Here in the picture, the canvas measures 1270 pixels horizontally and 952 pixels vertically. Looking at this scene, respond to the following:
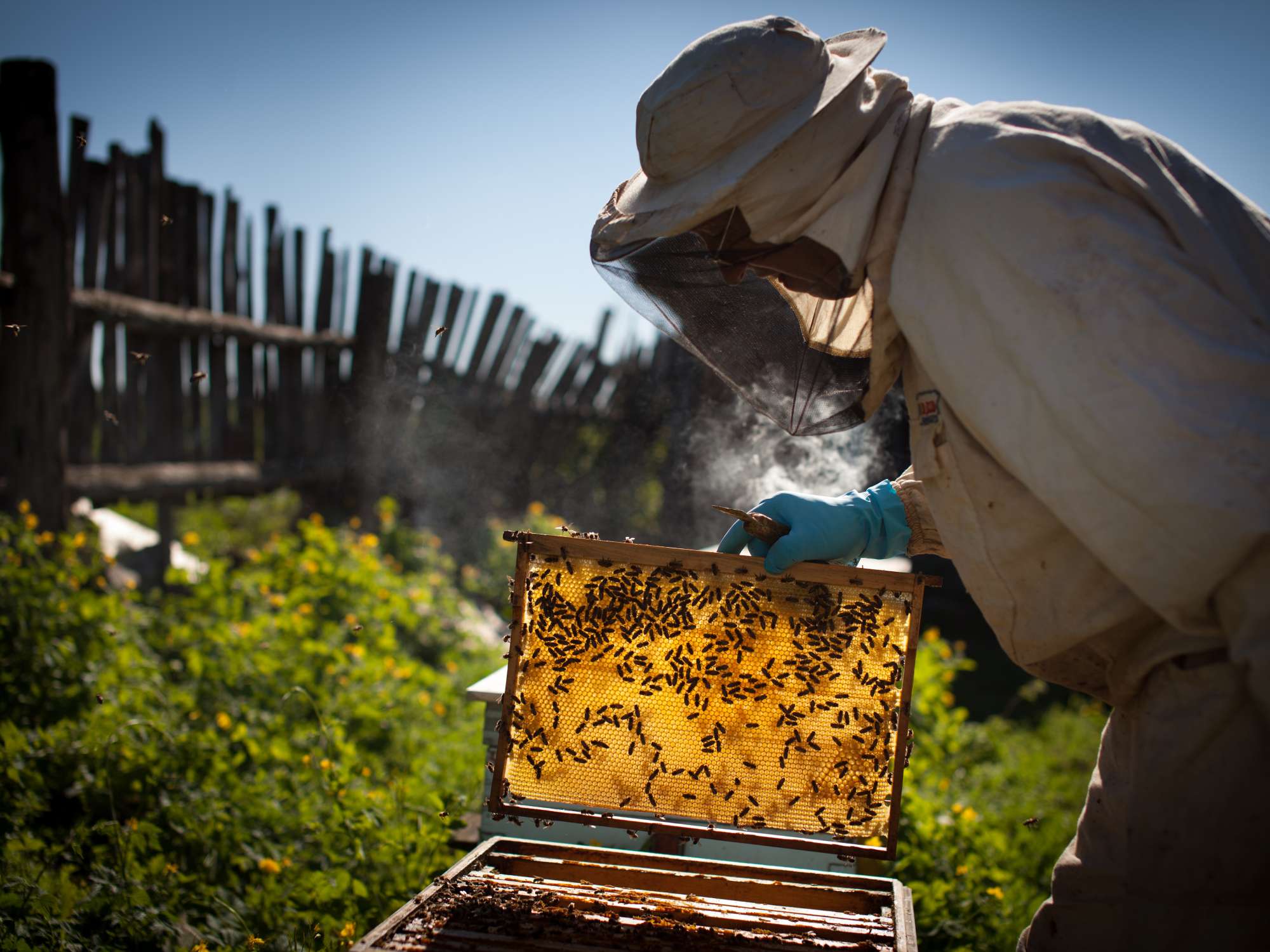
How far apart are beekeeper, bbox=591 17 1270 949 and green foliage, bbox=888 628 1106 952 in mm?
1189

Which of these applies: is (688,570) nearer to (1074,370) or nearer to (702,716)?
(702,716)

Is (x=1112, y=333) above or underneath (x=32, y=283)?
underneath

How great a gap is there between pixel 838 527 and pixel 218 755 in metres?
2.95

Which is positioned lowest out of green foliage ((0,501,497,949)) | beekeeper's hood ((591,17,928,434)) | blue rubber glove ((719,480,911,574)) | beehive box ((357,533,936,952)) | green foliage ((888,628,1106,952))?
green foliage ((888,628,1106,952))

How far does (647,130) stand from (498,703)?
2.16 m

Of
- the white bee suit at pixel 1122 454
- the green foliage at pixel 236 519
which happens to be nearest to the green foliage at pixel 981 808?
the white bee suit at pixel 1122 454

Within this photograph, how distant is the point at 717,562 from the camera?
2752 millimetres

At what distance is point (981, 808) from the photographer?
5.10 metres

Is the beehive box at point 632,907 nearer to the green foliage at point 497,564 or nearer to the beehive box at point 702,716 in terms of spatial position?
the beehive box at point 702,716

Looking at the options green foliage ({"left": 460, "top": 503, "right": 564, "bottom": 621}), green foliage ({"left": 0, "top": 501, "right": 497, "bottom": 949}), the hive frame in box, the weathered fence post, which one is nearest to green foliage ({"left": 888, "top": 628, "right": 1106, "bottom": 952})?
the hive frame in box

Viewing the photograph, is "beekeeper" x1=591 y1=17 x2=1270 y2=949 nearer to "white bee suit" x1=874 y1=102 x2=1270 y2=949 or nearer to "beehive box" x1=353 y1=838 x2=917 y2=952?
"white bee suit" x1=874 y1=102 x2=1270 y2=949

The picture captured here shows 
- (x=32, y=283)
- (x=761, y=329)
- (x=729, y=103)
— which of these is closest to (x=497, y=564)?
(x=32, y=283)

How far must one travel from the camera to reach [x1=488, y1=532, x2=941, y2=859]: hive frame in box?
2.69 m

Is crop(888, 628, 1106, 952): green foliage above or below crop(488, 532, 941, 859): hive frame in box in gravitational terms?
below
